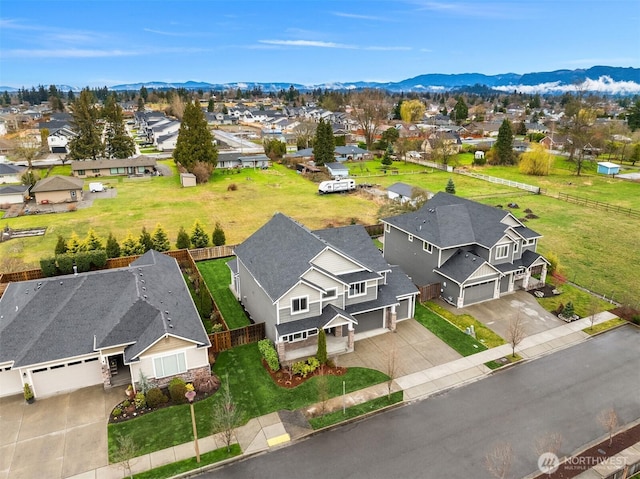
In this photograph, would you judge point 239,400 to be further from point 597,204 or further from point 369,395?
point 597,204

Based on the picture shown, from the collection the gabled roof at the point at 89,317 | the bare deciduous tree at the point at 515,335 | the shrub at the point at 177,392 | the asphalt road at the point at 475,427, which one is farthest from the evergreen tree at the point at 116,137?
the asphalt road at the point at 475,427

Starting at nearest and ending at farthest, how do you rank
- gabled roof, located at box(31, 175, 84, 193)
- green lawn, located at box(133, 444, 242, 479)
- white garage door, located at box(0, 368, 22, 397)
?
green lawn, located at box(133, 444, 242, 479), white garage door, located at box(0, 368, 22, 397), gabled roof, located at box(31, 175, 84, 193)

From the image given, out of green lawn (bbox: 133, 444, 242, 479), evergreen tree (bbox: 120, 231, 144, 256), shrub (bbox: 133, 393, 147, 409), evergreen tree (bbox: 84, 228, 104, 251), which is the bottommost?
green lawn (bbox: 133, 444, 242, 479)

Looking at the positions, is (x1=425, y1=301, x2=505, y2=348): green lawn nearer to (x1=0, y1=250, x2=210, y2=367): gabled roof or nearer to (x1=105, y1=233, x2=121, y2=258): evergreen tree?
(x1=0, y1=250, x2=210, y2=367): gabled roof

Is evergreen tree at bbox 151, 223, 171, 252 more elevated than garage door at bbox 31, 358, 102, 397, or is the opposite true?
evergreen tree at bbox 151, 223, 171, 252

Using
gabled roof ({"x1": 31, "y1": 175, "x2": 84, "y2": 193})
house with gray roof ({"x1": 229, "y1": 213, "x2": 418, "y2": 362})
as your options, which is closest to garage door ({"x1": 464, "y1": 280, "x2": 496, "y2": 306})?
house with gray roof ({"x1": 229, "y1": 213, "x2": 418, "y2": 362})

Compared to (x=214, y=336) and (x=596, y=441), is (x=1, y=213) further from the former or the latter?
(x=596, y=441)

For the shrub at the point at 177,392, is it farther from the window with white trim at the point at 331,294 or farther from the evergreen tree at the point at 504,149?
the evergreen tree at the point at 504,149

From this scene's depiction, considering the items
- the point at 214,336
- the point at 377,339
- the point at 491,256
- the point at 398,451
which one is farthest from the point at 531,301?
the point at 214,336
